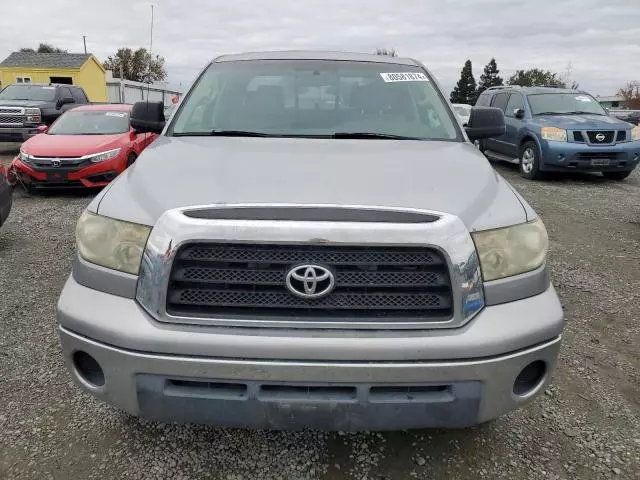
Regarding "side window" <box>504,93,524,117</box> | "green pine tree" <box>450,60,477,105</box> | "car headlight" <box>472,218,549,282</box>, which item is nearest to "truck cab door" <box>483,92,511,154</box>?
"side window" <box>504,93,524,117</box>

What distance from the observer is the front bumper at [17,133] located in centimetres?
1238

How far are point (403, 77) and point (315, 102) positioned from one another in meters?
0.66

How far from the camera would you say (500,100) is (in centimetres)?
1230

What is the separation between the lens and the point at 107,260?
2043mm

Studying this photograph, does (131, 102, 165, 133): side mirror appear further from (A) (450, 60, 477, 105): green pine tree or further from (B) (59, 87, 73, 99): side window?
(A) (450, 60, 477, 105): green pine tree

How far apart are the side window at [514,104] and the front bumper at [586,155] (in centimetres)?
159

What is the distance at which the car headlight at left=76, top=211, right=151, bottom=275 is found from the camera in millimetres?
1983

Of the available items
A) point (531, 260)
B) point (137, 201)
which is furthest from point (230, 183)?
point (531, 260)

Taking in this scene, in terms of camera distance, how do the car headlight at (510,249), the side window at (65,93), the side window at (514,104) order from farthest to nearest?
the side window at (65,93)
the side window at (514,104)
the car headlight at (510,249)

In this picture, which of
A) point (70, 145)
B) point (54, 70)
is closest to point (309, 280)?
point (70, 145)

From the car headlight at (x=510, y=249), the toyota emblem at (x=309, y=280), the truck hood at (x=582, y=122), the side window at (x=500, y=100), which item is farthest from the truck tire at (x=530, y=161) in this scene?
the toyota emblem at (x=309, y=280)

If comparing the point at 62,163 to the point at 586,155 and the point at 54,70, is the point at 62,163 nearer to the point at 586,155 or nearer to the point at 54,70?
the point at 586,155

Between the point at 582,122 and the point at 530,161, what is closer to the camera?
the point at 582,122

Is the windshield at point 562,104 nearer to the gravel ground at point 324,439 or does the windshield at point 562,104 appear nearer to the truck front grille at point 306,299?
the gravel ground at point 324,439
